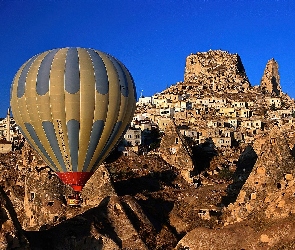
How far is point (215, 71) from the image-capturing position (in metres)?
127

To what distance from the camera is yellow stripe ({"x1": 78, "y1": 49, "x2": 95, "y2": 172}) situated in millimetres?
30922

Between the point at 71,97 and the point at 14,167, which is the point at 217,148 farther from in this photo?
the point at 71,97

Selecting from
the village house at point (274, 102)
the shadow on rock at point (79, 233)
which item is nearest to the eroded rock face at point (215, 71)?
the village house at point (274, 102)

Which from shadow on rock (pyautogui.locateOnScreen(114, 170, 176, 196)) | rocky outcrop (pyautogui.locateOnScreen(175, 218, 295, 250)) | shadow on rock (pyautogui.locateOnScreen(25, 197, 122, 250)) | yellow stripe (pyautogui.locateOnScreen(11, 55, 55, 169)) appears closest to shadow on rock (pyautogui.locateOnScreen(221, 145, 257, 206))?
shadow on rock (pyautogui.locateOnScreen(114, 170, 176, 196))

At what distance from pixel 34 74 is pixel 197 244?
12.5 meters

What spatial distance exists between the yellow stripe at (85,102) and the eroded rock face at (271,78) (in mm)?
100700

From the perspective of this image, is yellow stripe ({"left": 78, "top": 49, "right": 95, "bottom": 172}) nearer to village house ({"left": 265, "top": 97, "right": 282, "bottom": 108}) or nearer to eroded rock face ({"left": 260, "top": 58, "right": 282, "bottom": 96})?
village house ({"left": 265, "top": 97, "right": 282, "bottom": 108})

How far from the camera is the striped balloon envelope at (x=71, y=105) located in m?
30.9

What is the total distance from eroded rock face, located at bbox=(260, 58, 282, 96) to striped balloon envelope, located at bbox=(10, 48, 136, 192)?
99903 mm

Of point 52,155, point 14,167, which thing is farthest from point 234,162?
point 52,155

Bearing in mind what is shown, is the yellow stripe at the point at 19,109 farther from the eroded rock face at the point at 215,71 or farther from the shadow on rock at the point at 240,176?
the eroded rock face at the point at 215,71

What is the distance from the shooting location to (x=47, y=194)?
123 ft

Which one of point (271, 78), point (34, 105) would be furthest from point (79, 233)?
point (271, 78)

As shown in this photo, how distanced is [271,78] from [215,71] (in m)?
14.6
